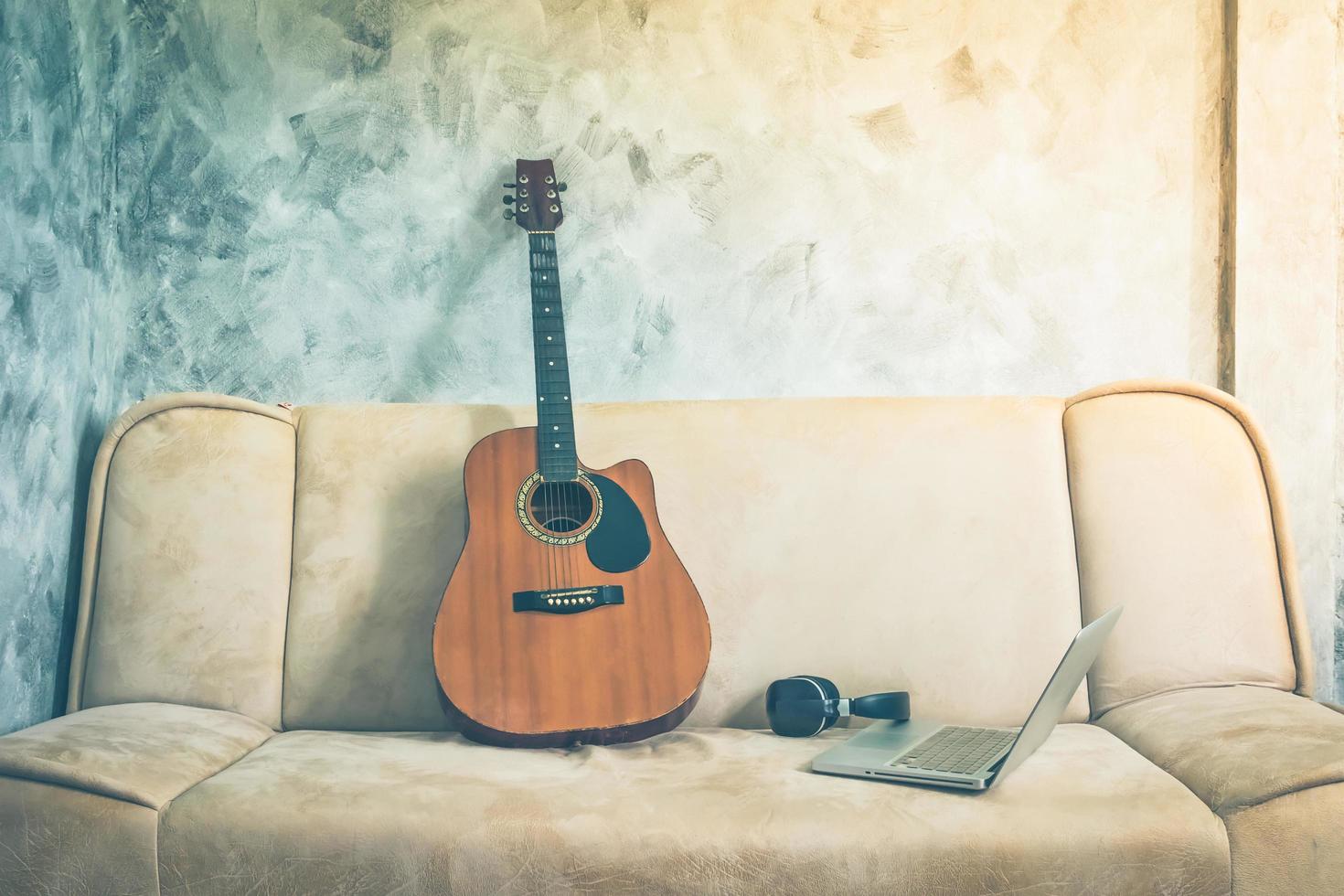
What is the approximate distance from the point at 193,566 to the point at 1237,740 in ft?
4.97

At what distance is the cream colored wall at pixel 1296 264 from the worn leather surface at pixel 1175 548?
36 cm

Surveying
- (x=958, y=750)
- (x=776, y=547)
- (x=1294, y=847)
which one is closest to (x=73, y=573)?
(x=776, y=547)

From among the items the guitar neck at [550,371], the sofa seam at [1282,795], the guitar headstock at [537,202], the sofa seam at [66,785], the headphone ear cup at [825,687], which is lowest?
the sofa seam at [66,785]

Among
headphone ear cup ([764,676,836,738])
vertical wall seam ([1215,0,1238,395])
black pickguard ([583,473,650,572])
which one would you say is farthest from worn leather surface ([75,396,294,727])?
vertical wall seam ([1215,0,1238,395])

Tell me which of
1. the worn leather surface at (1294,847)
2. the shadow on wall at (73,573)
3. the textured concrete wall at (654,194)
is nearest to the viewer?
the worn leather surface at (1294,847)

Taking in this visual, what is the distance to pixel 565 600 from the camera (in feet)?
4.72

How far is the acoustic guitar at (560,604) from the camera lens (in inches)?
54.3

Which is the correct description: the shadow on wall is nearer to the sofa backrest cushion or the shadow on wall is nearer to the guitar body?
the sofa backrest cushion

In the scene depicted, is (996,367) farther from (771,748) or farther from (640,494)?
(771,748)

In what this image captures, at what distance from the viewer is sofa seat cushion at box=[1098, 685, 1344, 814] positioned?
3.39ft

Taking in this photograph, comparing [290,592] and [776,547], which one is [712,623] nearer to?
[776,547]

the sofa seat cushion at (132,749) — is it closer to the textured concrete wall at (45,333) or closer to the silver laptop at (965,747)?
the textured concrete wall at (45,333)

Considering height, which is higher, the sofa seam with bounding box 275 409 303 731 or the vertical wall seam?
the vertical wall seam

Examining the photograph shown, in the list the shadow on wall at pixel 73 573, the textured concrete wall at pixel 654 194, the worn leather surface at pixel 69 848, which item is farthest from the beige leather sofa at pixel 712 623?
the textured concrete wall at pixel 654 194
